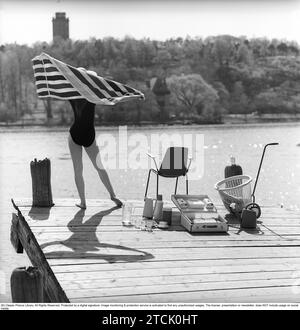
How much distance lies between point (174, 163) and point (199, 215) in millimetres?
1624

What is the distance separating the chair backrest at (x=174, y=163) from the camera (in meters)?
7.06

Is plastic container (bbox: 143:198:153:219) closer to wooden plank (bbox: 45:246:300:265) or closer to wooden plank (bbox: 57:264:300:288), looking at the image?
wooden plank (bbox: 45:246:300:265)

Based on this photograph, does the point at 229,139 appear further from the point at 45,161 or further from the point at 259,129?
the point at 45,161

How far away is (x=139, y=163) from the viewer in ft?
110

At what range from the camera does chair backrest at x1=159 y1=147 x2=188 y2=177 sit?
7062 millimetres

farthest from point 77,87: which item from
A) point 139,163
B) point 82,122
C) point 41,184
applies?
point 139,163

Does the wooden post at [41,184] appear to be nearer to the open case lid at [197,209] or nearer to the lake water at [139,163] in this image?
the lake water at [139,163]

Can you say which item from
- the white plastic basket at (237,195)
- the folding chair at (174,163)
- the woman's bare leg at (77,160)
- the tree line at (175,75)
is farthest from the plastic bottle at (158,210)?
the tree line at (175,75)

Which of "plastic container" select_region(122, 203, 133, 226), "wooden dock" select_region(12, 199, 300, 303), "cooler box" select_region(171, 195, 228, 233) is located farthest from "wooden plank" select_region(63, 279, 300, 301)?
"plastic container" select_region(122, 203, 133, 226)

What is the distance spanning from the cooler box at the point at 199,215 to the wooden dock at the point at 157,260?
9 cm

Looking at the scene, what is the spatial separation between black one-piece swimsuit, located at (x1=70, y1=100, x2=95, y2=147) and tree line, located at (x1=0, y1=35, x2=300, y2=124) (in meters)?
47.7

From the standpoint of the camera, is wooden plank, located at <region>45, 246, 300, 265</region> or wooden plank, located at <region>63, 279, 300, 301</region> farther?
wooden plank, located at <region>45, 246, 300, 265</region>

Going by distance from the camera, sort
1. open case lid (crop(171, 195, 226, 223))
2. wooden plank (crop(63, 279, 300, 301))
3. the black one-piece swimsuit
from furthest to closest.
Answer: the black one-piece swimsuit, open case lid (crop(171, 195, 226, 223)), wooden plank (crop(63, 279, 300, 301))
